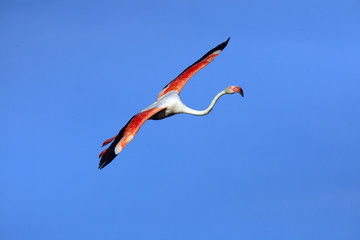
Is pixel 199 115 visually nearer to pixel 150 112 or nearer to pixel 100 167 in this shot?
pixel 150 112

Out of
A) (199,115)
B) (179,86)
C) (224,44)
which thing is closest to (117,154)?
(199,115)

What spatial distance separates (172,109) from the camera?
1086 inches

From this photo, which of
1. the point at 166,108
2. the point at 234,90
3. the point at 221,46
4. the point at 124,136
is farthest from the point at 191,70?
the point at 124,136

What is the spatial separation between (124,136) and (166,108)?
3.47m

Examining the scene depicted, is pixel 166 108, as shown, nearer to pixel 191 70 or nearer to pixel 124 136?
pixel 124 136

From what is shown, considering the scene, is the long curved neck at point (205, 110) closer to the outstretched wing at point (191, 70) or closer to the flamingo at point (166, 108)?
the flamingo at point (166, 108)

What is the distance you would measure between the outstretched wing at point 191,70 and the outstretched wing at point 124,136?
363 centimetres

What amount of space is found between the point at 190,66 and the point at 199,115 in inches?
156

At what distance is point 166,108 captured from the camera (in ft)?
90.0

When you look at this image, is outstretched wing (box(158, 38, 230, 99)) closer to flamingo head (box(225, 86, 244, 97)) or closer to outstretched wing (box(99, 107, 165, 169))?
flamingo head (box(225, 86, 244, 97))

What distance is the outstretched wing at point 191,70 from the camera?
29875mm

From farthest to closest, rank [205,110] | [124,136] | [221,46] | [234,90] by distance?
[221,46], [205,110], [234,90], [124,136]

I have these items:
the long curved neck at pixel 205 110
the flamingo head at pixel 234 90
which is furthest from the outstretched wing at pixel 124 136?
the flamingo head at pixel 234 90

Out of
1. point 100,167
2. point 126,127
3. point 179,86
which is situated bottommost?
point 100,167
